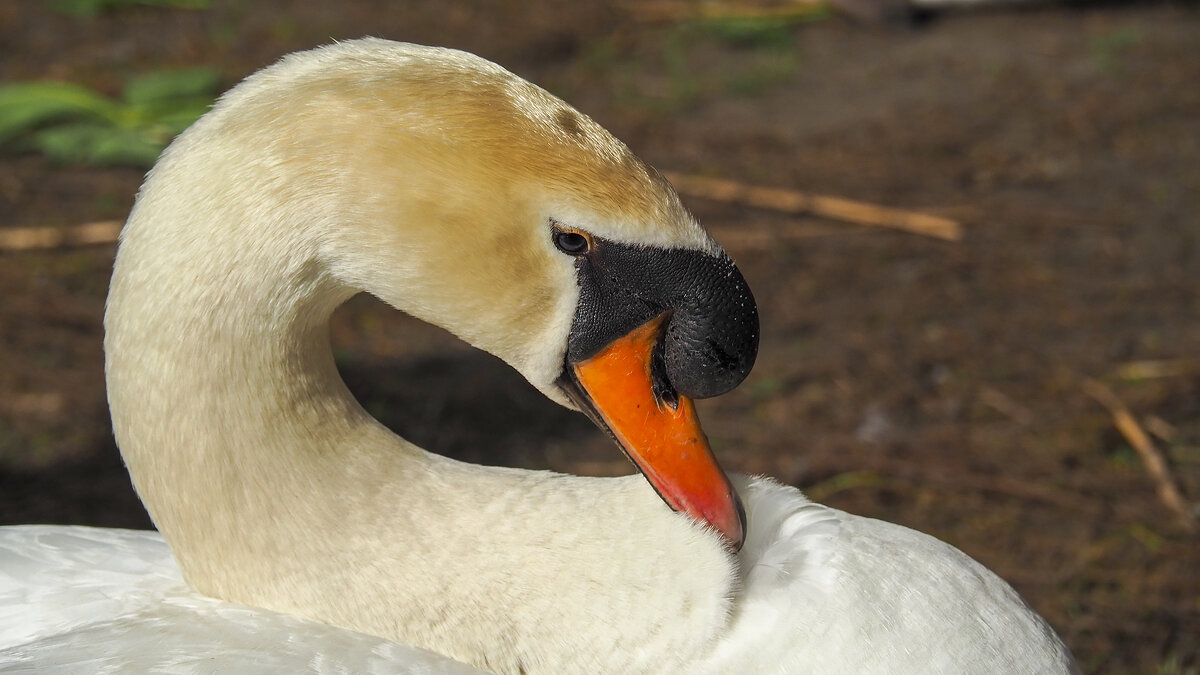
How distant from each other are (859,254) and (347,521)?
2.98 m

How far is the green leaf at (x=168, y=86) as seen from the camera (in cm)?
500

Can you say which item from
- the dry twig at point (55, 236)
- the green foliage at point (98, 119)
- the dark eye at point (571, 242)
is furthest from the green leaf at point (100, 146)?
the dark eye at point (571, 242)

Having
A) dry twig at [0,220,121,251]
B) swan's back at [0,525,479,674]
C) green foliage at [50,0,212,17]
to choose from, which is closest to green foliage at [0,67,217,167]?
dry twig at [0,220,121,251]

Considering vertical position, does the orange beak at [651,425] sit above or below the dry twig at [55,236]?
above

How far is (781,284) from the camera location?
13.9 feet

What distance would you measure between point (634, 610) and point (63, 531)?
3.01ft

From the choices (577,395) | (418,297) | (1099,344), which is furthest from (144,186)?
(1099,344)

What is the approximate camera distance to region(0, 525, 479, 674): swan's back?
163cm

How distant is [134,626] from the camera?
173cm

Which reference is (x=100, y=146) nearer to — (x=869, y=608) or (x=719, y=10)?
(x=719, y=10)

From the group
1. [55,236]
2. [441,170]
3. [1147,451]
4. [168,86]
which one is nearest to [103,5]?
[168,86]

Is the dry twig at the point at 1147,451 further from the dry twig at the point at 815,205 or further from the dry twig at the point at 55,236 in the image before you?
the dry twig at the point at 55,236

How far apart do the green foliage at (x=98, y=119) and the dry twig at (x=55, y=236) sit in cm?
43

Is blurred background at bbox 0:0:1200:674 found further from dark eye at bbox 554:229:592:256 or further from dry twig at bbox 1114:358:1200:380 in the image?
dark eye at bbox 554:229:592:256
